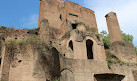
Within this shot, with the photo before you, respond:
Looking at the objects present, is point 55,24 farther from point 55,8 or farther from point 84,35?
point 84,35

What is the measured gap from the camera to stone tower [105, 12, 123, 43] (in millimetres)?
18575

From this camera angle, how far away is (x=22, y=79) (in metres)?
8.71

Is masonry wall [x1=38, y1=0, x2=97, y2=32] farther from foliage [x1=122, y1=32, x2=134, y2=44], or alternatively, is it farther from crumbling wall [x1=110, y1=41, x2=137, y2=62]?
foliage [x1=122, y1=32, x2=134, y2=44]

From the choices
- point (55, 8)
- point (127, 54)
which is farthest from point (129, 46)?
point (55, 8)

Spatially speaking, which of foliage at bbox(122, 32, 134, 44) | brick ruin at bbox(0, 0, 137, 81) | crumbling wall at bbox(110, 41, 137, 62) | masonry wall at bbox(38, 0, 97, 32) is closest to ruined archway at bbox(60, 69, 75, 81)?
brick ruin at bbox(0, 0, 137, 81)

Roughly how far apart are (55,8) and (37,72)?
41.8ft

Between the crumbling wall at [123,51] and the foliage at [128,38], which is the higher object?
the foliage at [128,38]

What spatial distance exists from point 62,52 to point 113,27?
8.38 m

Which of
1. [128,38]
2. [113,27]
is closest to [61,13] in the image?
[113,27]

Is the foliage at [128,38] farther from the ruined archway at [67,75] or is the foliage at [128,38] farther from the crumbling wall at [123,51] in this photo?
the ruined archway at [67,75]

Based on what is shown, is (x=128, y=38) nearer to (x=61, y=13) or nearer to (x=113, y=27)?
(x=113, y=27)

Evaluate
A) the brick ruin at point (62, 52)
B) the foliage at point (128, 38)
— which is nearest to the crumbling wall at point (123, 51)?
the brick ruin at point (62, 52)

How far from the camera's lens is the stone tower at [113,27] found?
18575 millimetres

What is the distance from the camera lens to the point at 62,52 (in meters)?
13.8
